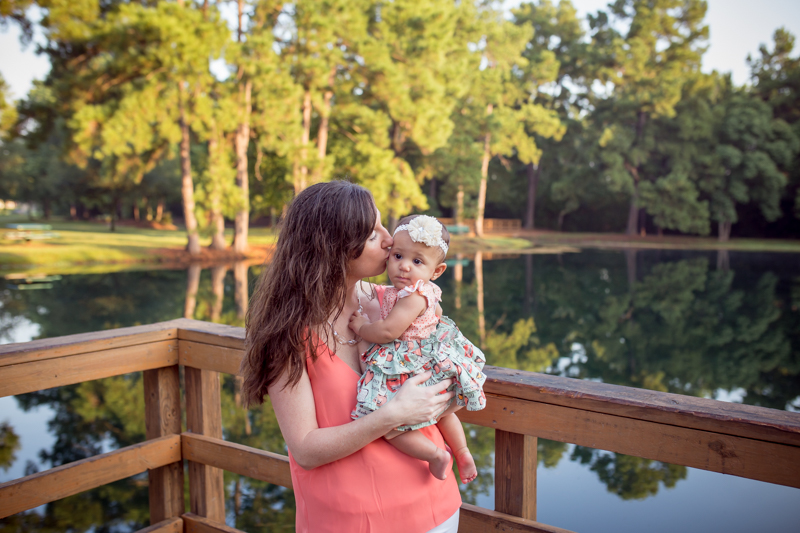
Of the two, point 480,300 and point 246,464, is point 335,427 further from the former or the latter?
point 480,300

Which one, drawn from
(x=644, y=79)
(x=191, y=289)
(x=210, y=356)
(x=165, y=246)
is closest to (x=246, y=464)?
(x=210, y=356)

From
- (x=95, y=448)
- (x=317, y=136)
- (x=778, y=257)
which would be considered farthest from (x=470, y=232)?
(x=95, y=448)

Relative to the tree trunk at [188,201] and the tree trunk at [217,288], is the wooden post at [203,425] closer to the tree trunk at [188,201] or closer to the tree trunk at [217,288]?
the tree trunk at [217,288]

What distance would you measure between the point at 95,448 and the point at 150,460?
11.8 feet

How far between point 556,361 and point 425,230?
741 cm

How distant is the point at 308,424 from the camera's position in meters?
1.26

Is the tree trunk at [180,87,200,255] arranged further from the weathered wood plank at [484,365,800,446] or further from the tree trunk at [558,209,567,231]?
the tree trunk at [558,209,567,231]

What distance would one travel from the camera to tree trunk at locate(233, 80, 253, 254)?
18.0 meters

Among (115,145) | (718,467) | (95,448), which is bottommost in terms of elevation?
(95,448)

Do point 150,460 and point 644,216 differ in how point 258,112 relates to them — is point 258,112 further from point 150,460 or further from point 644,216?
point 644,216

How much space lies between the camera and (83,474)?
1824 millimetres

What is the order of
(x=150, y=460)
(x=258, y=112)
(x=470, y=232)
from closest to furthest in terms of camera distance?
(x=150, y=460)
(x=258, y=112)
(x=470, y=232)

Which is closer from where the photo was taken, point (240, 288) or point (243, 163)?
point (240, 288)

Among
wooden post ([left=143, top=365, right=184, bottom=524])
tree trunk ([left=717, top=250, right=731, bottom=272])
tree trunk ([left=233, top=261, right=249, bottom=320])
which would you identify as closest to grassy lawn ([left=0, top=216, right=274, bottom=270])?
tree trunk ([left=233, top=261, right=249, bottom=320])
